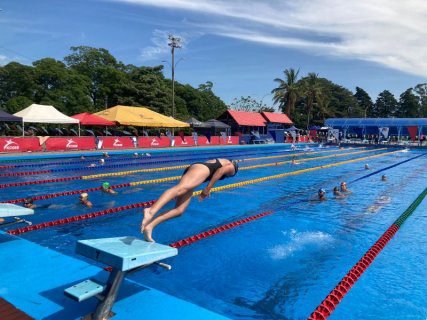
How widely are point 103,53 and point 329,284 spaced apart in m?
51.7

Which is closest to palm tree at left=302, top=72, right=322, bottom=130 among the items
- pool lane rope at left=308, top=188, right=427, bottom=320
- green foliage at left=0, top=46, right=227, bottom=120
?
green foliage at left=0, top=46, right=227, bottom=120

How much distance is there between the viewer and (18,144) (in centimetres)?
1917

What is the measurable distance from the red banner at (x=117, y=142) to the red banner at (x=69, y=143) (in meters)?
0.91

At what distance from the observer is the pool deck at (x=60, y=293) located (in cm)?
314

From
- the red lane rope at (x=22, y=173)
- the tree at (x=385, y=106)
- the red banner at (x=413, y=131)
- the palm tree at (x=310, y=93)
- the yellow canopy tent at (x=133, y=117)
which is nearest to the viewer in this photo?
the red lane rope at (x=22, y=173)

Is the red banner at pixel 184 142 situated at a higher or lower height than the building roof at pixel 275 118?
lower

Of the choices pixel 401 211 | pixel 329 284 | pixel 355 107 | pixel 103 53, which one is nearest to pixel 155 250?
pixel 329 284

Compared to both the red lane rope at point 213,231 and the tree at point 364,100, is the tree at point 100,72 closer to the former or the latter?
the red lane rope at point 213,231

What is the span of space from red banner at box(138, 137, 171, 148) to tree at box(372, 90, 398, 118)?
68106 mm

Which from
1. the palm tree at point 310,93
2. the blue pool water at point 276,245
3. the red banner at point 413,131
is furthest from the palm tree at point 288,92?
the blue pool water at point 276,245

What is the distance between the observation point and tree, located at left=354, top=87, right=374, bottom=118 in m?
84.6

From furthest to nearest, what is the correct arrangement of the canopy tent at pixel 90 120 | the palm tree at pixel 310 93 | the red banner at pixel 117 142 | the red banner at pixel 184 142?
the palm tree at pixel 310 93 → the red banner at pixel 184 142 → the canopy tent at pixel 90 120 → the red banner at pixel 117 142

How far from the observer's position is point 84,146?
2217 cm

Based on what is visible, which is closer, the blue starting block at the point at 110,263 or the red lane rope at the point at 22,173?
the blue starting block at the point at 110,263
